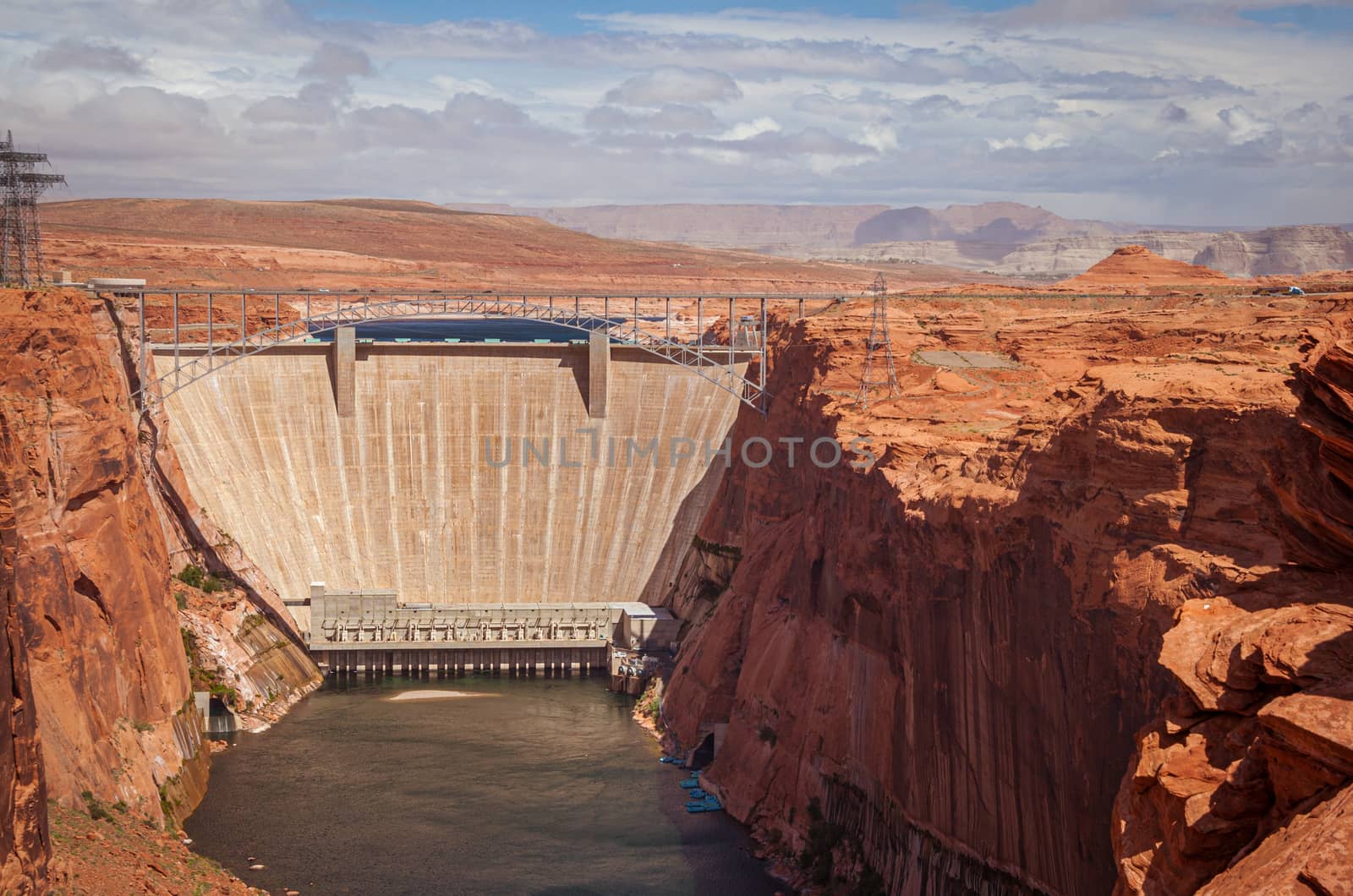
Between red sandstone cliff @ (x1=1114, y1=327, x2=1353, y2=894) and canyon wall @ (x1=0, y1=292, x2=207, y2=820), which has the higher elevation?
red sandstone cliff @ (x1=1114, y1=327, x2=1353, y2=894)

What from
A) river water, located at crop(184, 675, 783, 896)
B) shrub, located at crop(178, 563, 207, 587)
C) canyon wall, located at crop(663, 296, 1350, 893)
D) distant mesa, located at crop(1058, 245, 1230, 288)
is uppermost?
distant mesa, located at crop(1058, 245, 1230, 288)

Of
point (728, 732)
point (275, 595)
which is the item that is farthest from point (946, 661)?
point (275, 595)

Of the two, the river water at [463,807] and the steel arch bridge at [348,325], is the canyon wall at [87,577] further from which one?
the steel arch bridge at [348,325]

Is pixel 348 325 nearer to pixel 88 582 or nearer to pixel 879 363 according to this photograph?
pixel 879 363

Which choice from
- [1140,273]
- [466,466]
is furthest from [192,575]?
[1140,273]

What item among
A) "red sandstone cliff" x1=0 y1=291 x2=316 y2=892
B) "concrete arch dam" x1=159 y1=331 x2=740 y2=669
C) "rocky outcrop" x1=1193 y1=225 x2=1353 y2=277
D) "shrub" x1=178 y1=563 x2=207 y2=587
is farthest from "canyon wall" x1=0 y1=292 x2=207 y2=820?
"rocky outcrop" x1=1193 y1=225 x2=1353 y2=277

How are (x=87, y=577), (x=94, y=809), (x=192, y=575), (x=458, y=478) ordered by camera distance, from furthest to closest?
(x=458, y=478) → (x=192, y=575) → (x=87, y=577) → (x=94, y=809)

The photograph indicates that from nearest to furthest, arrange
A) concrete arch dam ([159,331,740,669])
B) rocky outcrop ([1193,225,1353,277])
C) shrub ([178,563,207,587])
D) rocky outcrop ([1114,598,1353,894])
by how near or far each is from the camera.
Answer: rocky outcrop ([1114,598,1353,894]) < shrub ([178,563,207,587]) < concrete arch dam ([159,331,740,669]) < rocky outcrop ([1193,225,1353,277])

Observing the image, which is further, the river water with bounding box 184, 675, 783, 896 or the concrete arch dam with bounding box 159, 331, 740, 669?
the concrete arch dam with bounding box 159, 331, 740, 669

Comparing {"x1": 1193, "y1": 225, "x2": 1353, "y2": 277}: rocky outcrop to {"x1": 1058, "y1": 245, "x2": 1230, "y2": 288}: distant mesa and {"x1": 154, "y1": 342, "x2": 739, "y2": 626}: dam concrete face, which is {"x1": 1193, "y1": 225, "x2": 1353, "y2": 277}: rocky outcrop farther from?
{"x1": 154, "y1": 342, "x2": 739, "y2": 626}: dam concrete face
